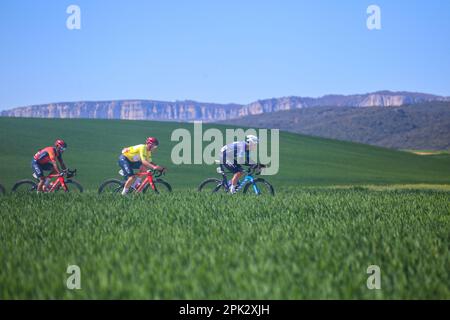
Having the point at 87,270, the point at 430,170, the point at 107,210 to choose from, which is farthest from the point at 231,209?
the point at 430,170

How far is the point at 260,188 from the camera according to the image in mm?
17453

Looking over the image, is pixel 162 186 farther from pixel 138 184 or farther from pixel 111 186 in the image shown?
pixel 111 186

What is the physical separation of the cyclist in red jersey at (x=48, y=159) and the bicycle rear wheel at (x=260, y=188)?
5.70m

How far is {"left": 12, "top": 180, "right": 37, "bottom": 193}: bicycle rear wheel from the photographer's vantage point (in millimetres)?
17828

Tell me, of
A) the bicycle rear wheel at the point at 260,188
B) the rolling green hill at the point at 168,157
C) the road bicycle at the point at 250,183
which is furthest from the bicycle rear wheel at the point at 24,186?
the rolling green hill at the point at 168,157

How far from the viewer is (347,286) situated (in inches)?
226

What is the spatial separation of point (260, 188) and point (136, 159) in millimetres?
3926

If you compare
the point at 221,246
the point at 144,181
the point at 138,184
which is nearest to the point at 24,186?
the point at 138,184

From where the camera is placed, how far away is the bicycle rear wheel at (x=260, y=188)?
53.8ft

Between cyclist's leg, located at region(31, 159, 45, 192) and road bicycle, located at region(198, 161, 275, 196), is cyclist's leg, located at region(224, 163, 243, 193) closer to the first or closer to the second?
road bicycle, located at region(198, 161, 275, 196)

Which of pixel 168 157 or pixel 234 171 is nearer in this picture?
pixel 234 171

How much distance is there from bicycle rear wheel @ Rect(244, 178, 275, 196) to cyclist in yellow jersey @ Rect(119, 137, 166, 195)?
267cm
